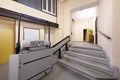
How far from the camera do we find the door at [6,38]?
388 centimetres

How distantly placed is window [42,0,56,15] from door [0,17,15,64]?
1902 mm

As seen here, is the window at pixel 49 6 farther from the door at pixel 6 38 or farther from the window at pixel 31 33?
the door at pixel 6 38

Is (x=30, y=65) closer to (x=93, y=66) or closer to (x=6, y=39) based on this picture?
(x=93, y=66)

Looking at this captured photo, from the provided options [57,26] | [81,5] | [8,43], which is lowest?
[8,43]

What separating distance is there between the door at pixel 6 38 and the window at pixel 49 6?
6.24 feet

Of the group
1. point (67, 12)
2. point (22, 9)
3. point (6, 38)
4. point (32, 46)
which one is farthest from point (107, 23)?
point (6, 38)

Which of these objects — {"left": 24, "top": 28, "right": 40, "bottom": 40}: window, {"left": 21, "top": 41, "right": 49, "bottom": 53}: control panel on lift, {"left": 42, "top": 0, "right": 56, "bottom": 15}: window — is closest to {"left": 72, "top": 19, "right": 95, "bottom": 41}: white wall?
{"left": 42, "top": 0, "right": 56, "bottom": 15}: window

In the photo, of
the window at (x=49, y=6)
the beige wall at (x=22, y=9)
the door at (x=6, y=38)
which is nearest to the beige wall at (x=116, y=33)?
the beige wall at (x=22, y=9)

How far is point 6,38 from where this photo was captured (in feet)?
13.3

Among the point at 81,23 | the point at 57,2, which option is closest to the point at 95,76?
the point at 57,2

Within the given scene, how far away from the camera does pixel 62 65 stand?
347 cm

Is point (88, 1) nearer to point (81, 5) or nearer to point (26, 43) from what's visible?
point (81, 5)

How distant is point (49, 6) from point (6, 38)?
2883 mm

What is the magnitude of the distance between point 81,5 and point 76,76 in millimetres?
3554
